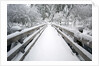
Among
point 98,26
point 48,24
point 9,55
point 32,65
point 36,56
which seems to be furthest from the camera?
point 48,24

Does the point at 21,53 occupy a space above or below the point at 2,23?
below

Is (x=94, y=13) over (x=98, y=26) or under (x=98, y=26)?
over

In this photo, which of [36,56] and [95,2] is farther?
[36,56]

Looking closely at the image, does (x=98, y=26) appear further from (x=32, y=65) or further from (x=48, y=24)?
(x=48, y=24)

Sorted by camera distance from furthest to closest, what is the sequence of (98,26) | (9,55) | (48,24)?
(48,24) → (98,26) → (9,55)

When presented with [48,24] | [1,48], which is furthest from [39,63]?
[48,24]

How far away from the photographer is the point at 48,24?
8914mm

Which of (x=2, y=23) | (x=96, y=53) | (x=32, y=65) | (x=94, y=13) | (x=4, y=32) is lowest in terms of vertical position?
(x=32, y=65)

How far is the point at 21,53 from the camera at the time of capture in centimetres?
145

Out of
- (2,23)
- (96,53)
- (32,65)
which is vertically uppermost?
(2,23)

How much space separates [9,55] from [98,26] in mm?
1206

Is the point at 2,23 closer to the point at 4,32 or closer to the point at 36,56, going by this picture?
the point at 4,32

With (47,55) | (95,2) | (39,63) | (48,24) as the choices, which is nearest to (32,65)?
(39,63)

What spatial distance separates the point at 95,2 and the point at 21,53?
4.04 feet
